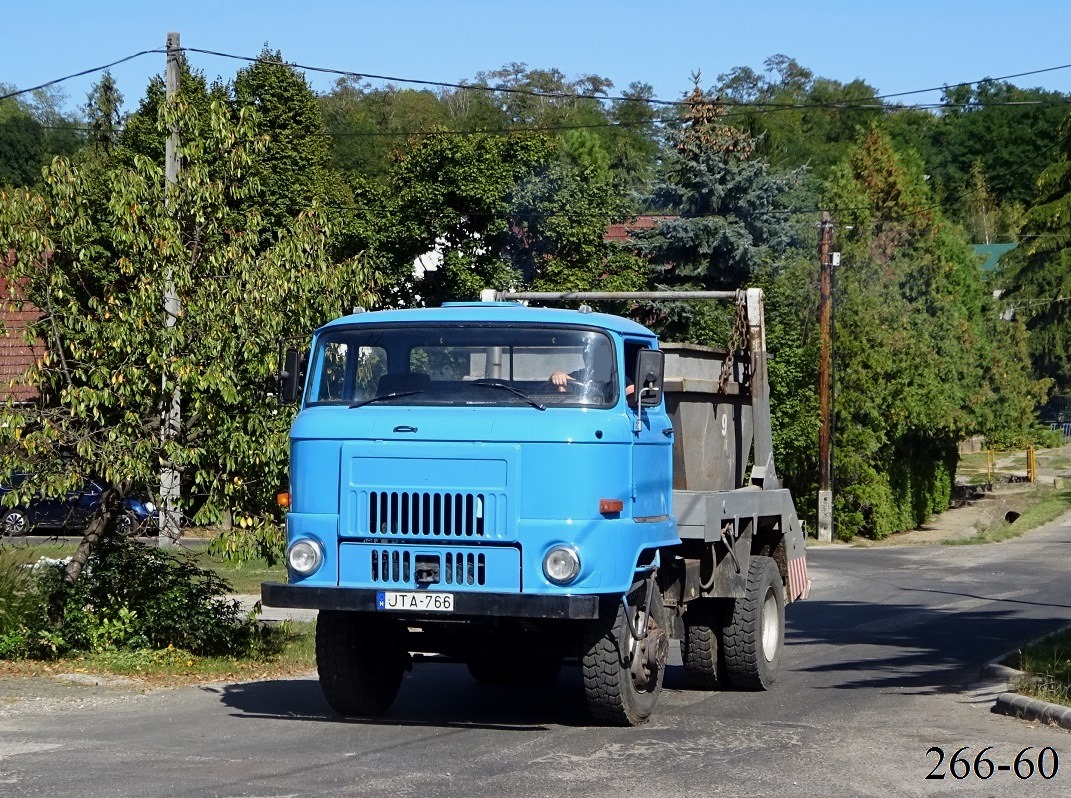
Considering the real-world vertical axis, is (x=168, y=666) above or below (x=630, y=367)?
below

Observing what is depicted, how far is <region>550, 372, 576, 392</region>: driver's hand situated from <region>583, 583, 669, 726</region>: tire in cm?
144

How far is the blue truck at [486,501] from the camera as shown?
929 centimetres

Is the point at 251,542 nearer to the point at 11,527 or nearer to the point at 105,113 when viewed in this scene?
the point at 11,527

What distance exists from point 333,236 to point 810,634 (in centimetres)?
787

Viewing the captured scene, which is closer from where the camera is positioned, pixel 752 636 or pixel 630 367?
pixel 630 367

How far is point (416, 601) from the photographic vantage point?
365 inches

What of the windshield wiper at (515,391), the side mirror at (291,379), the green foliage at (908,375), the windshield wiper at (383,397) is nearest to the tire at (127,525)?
the side mirror at (291,379)

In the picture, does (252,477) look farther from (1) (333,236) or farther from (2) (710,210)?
(2) (710,210)

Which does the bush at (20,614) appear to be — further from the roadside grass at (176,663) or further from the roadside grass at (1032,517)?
the roadside grass at (1032,517)

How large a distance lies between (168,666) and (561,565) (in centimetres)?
504

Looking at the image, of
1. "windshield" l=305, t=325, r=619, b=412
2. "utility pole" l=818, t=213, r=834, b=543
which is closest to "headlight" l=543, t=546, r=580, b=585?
"windshield" l=305, t=325, r=619, b=412

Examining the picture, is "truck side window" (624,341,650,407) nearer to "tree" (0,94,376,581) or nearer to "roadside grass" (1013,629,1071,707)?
"tree" (0,94,376,581)

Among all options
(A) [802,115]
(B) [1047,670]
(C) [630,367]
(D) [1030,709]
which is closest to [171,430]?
(C) [630,367]

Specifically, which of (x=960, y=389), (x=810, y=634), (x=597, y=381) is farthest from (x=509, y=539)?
(x=960, y=389)
